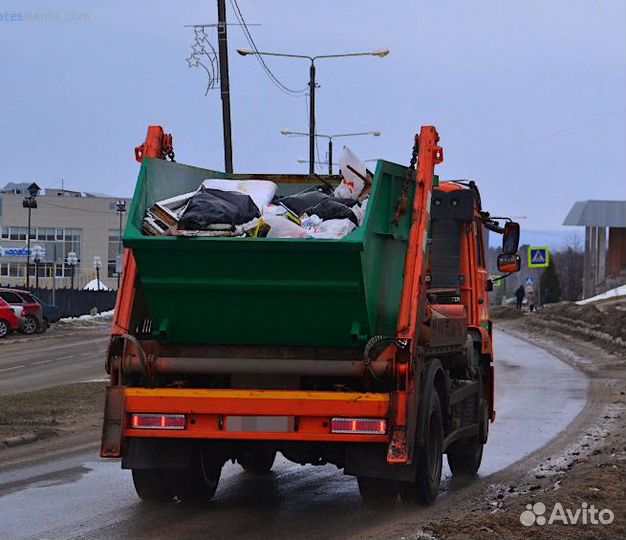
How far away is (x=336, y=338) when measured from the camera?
9562mm

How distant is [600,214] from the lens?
234 ft

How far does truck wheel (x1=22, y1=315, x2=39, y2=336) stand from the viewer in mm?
44719

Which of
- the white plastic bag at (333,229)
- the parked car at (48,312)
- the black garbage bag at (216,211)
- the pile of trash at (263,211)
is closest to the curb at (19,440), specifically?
the pile of trash at (263,211)

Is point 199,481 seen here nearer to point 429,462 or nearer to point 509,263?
point 429,462

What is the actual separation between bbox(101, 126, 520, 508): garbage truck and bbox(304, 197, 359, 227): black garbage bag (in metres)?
0.22

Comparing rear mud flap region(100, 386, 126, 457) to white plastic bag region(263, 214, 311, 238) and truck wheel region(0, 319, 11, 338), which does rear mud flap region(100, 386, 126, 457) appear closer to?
white plastic bag region(263, 214, 311, 238)

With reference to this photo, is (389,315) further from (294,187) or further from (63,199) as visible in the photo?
(63,199)

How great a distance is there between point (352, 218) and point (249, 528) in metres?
2.38

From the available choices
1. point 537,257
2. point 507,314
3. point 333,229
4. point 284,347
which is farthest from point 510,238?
point 507,314

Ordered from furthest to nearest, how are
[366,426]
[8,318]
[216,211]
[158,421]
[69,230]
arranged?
[69,230]
[8,318]
[158,421]
[216,211]
[366,426]

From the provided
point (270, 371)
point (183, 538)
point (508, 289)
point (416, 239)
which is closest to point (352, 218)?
point (416, 239)

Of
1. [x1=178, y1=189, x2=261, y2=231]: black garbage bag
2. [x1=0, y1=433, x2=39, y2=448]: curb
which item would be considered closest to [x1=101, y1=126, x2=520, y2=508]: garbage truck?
[x1=178, y1=189, x2=261, y2=231]: black garbage bag

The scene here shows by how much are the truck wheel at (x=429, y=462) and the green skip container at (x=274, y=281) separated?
0.86 m

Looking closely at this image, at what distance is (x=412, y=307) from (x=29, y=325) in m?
37.1
